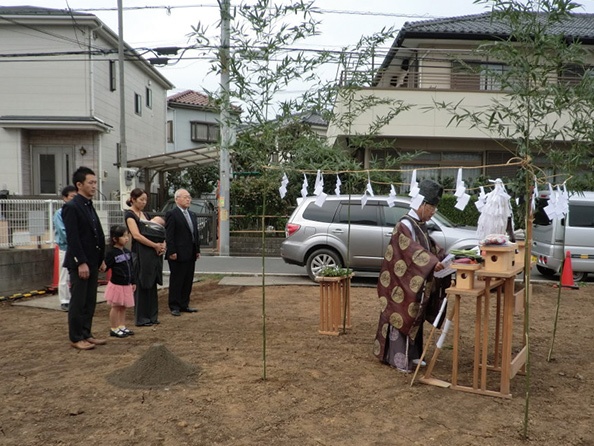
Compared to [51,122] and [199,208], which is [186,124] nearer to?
[51,122]

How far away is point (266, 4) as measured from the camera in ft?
14.0

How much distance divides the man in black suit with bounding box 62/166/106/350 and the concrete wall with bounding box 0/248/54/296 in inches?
138

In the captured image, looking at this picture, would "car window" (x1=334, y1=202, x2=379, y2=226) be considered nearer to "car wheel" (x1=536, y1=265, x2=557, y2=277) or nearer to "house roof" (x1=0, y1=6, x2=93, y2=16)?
"car wheel" (x1=536, y1=265, x2=557, y2=277)

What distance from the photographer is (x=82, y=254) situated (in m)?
5.00

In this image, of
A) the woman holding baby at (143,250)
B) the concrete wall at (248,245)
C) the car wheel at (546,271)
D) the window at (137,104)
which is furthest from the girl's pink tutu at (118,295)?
the window at (137,104)

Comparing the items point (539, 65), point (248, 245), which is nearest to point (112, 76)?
point (248, 245)

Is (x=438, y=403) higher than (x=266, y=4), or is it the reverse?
(x=266, y=4)

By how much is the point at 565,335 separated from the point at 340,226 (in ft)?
14.7

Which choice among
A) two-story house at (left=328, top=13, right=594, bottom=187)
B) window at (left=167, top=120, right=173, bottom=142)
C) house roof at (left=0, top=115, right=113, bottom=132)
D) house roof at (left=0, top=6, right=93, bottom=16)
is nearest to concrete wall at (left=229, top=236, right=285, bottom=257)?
two-story house at (left=328, top=13, right=594, bottom=187)

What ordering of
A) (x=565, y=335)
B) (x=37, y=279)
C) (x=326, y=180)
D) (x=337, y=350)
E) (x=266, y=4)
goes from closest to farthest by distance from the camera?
1. (x=266, y=4)
2. (x=337, y=350)
3. (x=565, y=335)
4. (x=37, y=279)
5. (x=326, y=180)

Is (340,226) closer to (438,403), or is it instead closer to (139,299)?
(139,299)

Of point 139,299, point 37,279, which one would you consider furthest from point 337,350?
point 37,279

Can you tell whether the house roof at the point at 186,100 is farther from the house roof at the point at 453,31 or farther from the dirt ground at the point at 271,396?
the dirt ground at the point at 271,396

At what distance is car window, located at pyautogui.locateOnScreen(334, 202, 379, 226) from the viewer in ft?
31.5
